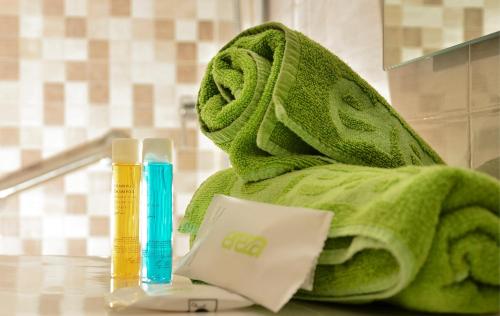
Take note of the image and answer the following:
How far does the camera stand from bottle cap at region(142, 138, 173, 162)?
72 centimetres

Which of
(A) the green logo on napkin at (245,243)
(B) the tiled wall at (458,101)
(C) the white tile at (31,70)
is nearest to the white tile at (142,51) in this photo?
(C) the white tile at (31,70)

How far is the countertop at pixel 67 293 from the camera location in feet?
1.84

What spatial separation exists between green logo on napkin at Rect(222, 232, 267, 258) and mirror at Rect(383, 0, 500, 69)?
327 millimetres

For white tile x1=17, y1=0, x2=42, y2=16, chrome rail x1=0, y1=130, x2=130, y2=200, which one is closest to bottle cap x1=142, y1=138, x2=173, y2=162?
chrome rail x1=0, y1=130, x2=130, y2=200

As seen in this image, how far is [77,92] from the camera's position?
6.56 feet

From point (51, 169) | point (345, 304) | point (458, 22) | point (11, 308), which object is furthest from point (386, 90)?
point (51, 169)

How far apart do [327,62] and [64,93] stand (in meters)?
1.40

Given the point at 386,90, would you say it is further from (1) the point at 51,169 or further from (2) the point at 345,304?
(1) the point at 51,169

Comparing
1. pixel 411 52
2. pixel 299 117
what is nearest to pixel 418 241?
pixel 299 117

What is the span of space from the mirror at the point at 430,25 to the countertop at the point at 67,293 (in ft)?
1.08

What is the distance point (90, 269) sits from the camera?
0.87 m

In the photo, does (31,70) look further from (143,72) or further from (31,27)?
(143,72)

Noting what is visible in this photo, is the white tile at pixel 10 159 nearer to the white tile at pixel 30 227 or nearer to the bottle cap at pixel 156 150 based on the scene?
the white tile at pixel 30 227

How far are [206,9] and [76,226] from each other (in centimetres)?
75
